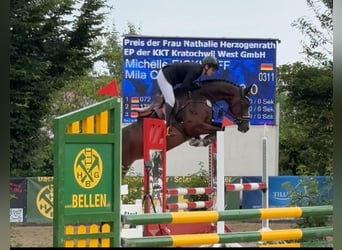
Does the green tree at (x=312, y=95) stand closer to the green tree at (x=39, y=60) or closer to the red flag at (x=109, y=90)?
the green tree at (x=39, y=60)

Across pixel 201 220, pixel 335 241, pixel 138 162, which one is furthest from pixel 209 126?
pixel 335 241

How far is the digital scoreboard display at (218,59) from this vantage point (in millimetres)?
9055

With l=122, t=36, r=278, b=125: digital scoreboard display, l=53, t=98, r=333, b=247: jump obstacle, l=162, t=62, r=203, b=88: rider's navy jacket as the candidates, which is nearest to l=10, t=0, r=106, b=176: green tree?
l=122, t=36, r=278, b=125: digital scoreboard display

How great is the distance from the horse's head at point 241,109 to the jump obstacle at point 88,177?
6697mm

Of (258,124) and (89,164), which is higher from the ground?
(258,124)

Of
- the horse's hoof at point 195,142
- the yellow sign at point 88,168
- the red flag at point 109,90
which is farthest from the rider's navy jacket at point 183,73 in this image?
the yellow sign at point 88,168

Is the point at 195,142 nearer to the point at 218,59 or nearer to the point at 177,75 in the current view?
the point at 177,75

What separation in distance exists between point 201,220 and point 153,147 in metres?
1.66

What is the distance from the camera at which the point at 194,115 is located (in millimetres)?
9062

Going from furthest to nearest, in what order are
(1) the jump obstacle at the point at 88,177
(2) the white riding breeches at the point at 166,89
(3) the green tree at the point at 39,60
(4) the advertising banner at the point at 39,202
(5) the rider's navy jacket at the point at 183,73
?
1. (5) the rider's navy jacket at the point at 183,73
2. (2) the white riding breeches at the point at 166,89
3. (4) the advertising banner at the point at 39,202
4. (3) the green tree at the point at 39,60
5. (1) the jump obstacle at the point at 88,177

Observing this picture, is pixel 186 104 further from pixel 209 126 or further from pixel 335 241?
pixel 335 241

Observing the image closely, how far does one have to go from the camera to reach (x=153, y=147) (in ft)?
15.0

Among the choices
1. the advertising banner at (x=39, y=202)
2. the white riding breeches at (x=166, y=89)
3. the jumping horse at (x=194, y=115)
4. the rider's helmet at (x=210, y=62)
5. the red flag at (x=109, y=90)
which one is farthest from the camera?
the rider's helmet at (x=210, y=62)

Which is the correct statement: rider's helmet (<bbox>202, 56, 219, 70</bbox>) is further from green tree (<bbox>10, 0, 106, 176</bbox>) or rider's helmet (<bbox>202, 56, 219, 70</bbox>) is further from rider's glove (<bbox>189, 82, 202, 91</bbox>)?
green tree (<bbox>10, 0, 106, 176</bbox>)
